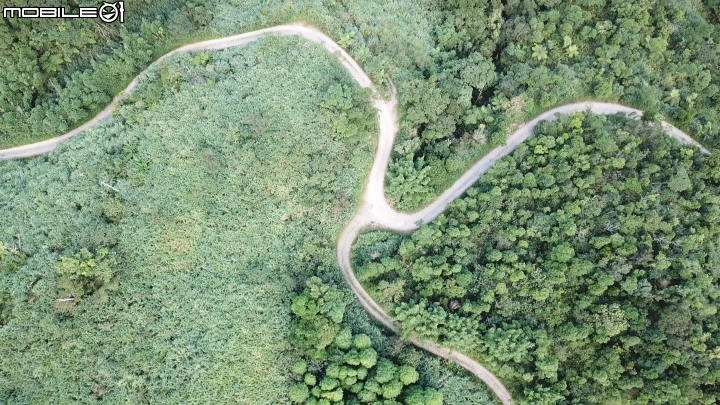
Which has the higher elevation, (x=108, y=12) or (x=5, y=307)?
(x=108, y=12)

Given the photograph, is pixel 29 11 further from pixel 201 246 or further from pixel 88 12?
pixel 201 246

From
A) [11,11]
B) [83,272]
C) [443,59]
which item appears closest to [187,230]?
[83,272]

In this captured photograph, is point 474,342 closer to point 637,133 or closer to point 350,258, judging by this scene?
point 350,258

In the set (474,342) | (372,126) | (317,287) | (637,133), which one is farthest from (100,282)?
(637,133)

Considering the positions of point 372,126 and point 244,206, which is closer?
point 244,206

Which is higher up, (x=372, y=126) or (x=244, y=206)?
(x=372, y=126)

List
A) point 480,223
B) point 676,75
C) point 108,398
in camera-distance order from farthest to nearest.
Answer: point 676,75
point 480,223
point 108,398

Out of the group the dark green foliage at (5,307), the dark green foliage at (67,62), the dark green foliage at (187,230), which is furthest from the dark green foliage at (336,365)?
the dark green foliage at (67,62)
